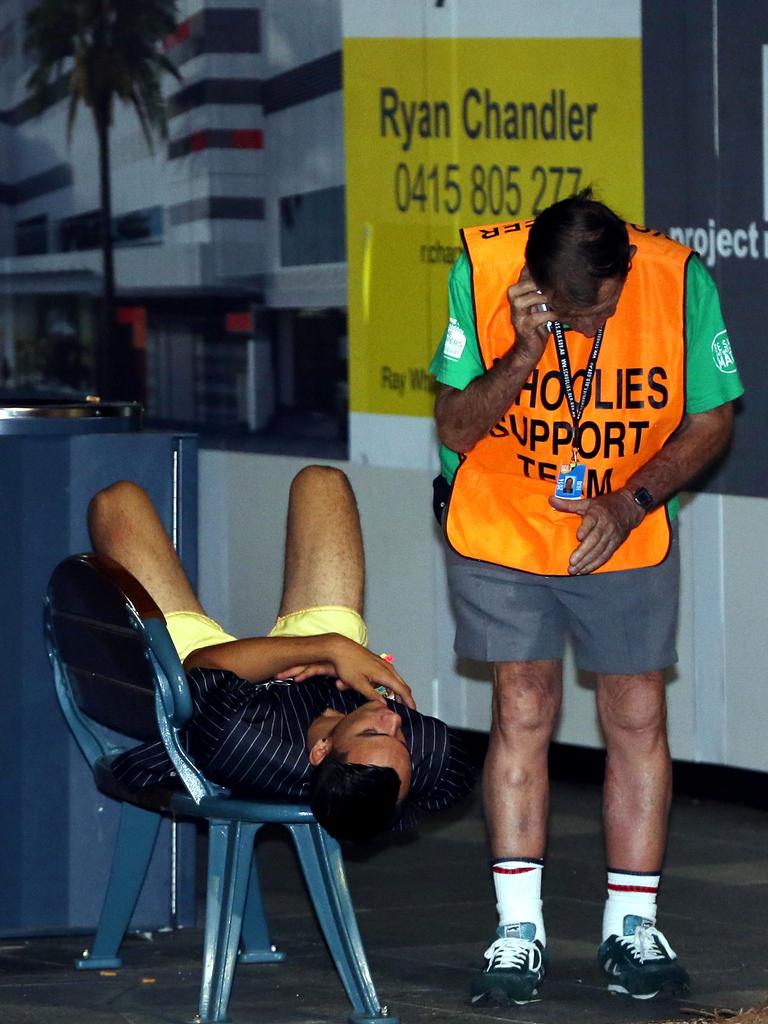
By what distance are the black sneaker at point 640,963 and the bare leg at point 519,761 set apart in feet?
0.80

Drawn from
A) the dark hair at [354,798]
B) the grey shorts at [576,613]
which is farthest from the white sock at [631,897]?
the dark hair at [354,798]

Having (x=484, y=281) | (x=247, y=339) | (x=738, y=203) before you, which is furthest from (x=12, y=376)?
(x=484, y=281)

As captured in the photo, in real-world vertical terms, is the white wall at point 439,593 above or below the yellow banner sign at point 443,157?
below

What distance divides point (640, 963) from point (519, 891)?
283mm

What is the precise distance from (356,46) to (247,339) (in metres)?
1.13

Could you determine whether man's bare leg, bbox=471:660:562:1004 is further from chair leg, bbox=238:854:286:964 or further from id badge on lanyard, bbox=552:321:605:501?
chair leg, bbox=238:854:286:964

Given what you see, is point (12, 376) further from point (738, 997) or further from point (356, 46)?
point (738, 997)

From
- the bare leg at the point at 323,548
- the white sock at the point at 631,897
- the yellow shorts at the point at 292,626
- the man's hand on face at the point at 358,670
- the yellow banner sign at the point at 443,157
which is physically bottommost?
the white sock at the point at 631,897

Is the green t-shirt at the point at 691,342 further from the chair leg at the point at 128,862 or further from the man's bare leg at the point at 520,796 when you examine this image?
the chair leg at the point at 128,862

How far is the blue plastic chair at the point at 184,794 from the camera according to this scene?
394 centimetres

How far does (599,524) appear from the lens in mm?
4145

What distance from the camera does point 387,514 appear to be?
23.0 feet

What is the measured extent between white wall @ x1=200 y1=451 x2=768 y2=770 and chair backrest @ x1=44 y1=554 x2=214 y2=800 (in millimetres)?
2315

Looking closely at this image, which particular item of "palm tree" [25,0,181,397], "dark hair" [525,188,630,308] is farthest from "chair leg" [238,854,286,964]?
"palm tree" [25,0,181,397]
